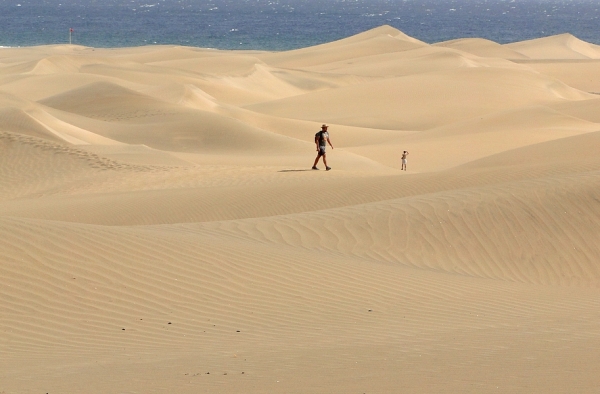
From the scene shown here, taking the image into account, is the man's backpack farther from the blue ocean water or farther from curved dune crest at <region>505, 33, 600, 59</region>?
the blue ocean water

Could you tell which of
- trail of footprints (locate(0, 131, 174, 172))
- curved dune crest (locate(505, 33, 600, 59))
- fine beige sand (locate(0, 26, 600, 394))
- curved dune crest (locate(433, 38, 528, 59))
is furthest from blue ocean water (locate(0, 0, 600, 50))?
fine beige sand (locate(0, 26, 600, 394))

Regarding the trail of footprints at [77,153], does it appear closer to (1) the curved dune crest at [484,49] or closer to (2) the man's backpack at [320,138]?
(2) the man's backpack at [320,138]

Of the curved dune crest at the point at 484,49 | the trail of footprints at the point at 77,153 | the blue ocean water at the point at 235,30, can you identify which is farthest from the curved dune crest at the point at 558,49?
the trail of footprints at the point at 77,153

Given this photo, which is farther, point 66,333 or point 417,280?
point 417,280

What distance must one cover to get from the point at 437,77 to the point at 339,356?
39340mm

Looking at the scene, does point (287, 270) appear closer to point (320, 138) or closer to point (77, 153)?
point (320, 138)

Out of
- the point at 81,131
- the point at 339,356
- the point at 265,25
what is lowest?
the point at 265,25

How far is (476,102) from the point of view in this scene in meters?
39.1

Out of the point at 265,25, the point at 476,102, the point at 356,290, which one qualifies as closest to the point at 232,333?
the point at 356,290

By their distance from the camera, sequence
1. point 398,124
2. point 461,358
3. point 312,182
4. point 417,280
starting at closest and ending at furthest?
1. point 461,358
2. point 417,280
3. point 312,182
4. point 398,124

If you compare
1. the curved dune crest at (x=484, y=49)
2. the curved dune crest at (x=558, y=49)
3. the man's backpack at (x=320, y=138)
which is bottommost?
the curved dune crest at (x=558, y=49)

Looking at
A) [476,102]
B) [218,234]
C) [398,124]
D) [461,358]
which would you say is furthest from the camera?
[476,102]

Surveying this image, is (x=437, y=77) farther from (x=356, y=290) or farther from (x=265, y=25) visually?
(x=265, y=25)

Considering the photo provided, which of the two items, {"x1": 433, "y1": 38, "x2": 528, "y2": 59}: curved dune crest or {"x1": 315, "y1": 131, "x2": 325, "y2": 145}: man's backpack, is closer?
{"x1": 315, "y1": 131, "x2": 325, "y2": 145}: man's backpack
